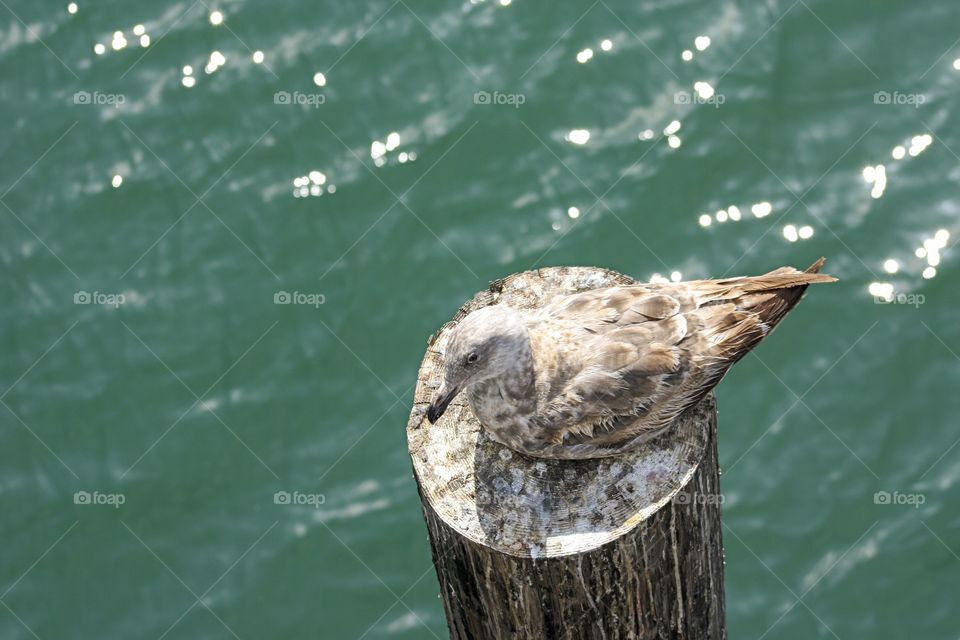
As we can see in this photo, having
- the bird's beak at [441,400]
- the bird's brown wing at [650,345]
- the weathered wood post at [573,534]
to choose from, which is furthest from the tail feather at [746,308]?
the bird's beak at [441,400]

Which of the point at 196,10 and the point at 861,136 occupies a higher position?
the point at 196,10

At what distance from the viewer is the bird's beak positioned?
16.2 feet

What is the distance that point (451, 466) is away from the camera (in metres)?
4.99

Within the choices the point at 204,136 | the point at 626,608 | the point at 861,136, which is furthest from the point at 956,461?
the point at 204,136

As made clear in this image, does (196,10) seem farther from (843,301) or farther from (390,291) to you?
(843,301)

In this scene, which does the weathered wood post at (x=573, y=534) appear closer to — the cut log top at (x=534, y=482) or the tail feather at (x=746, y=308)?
the cut log top at (x=534, y=482)

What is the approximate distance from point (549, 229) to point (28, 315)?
173 inches

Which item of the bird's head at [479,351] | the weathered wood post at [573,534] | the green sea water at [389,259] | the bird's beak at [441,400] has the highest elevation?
the green sea water at [389,259]

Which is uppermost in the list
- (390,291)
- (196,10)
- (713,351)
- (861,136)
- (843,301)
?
(196,10)

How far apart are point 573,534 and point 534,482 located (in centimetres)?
43

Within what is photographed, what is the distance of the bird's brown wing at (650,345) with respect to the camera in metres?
4.98

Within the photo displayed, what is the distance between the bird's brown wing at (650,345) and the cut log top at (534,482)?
14cm

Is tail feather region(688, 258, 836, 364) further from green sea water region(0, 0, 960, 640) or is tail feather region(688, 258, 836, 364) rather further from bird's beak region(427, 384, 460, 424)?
green sea water region(0, 0, 960, 640)

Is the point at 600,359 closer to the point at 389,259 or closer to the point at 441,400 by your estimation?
the point at 441,400
